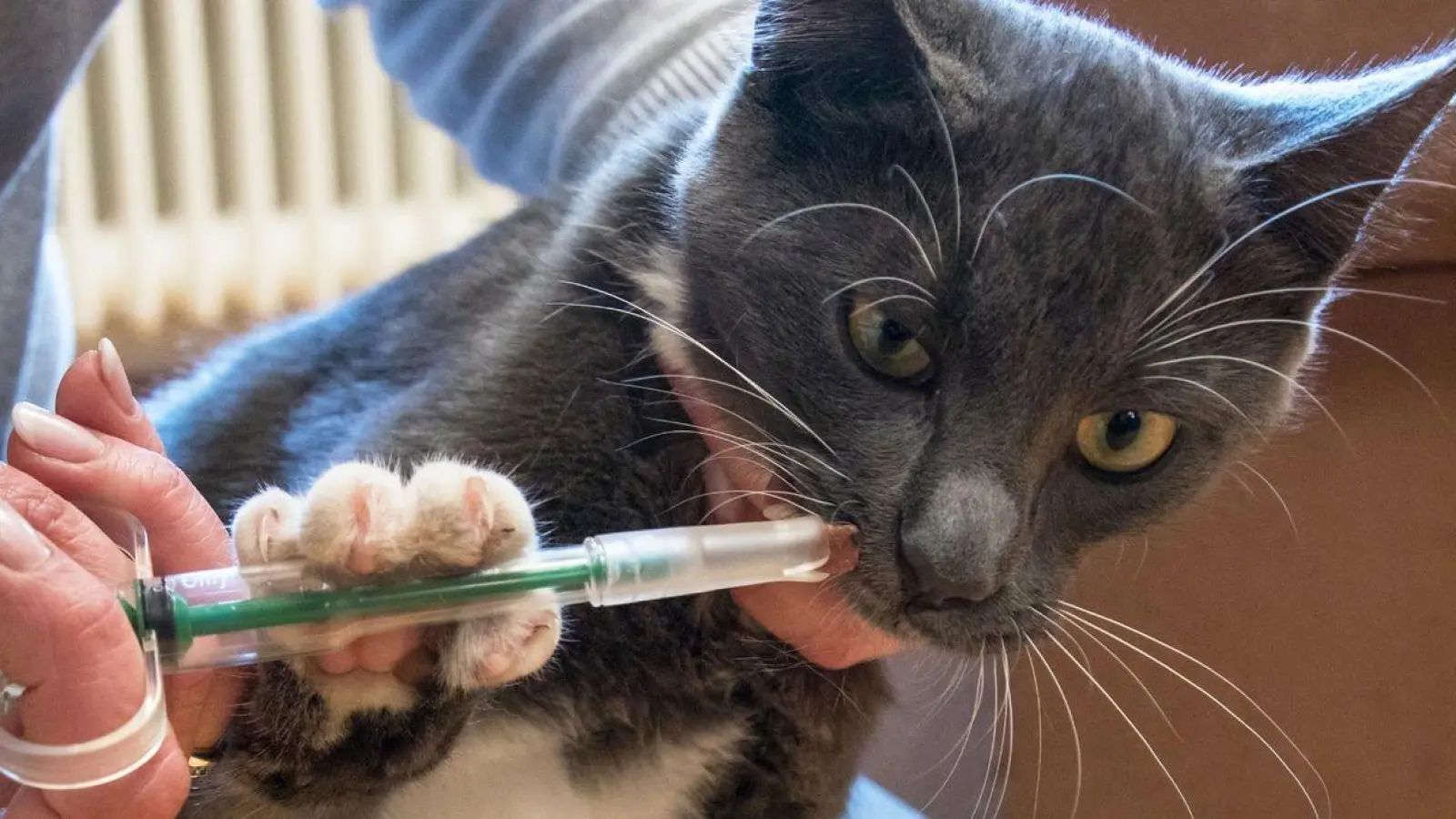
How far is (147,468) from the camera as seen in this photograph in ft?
2.35

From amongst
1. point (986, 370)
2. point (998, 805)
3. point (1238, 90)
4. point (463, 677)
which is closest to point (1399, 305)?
point (1238, 90)

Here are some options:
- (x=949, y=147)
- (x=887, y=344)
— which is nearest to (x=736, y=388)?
(x=887, y=344)

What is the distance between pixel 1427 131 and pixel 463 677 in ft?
2.64

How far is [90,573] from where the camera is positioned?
2.00ft

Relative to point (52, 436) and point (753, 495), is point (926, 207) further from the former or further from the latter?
point (52, 436)

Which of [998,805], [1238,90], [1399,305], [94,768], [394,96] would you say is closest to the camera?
[94,768]

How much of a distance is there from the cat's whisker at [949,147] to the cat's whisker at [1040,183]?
2cm

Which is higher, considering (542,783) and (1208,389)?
(1208,389)

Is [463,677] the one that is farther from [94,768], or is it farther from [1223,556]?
[1223,556]

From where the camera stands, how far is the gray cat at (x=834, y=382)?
81 cm

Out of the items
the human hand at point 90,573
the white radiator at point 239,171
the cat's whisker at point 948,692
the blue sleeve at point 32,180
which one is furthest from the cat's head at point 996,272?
the white radiator at point 239,171

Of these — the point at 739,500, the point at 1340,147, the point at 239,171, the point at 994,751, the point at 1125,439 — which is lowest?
the point at 994,751

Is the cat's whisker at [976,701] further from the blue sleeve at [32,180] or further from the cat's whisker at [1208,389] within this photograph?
the blue sleeve at [32,180]

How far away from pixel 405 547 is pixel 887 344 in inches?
15.2
